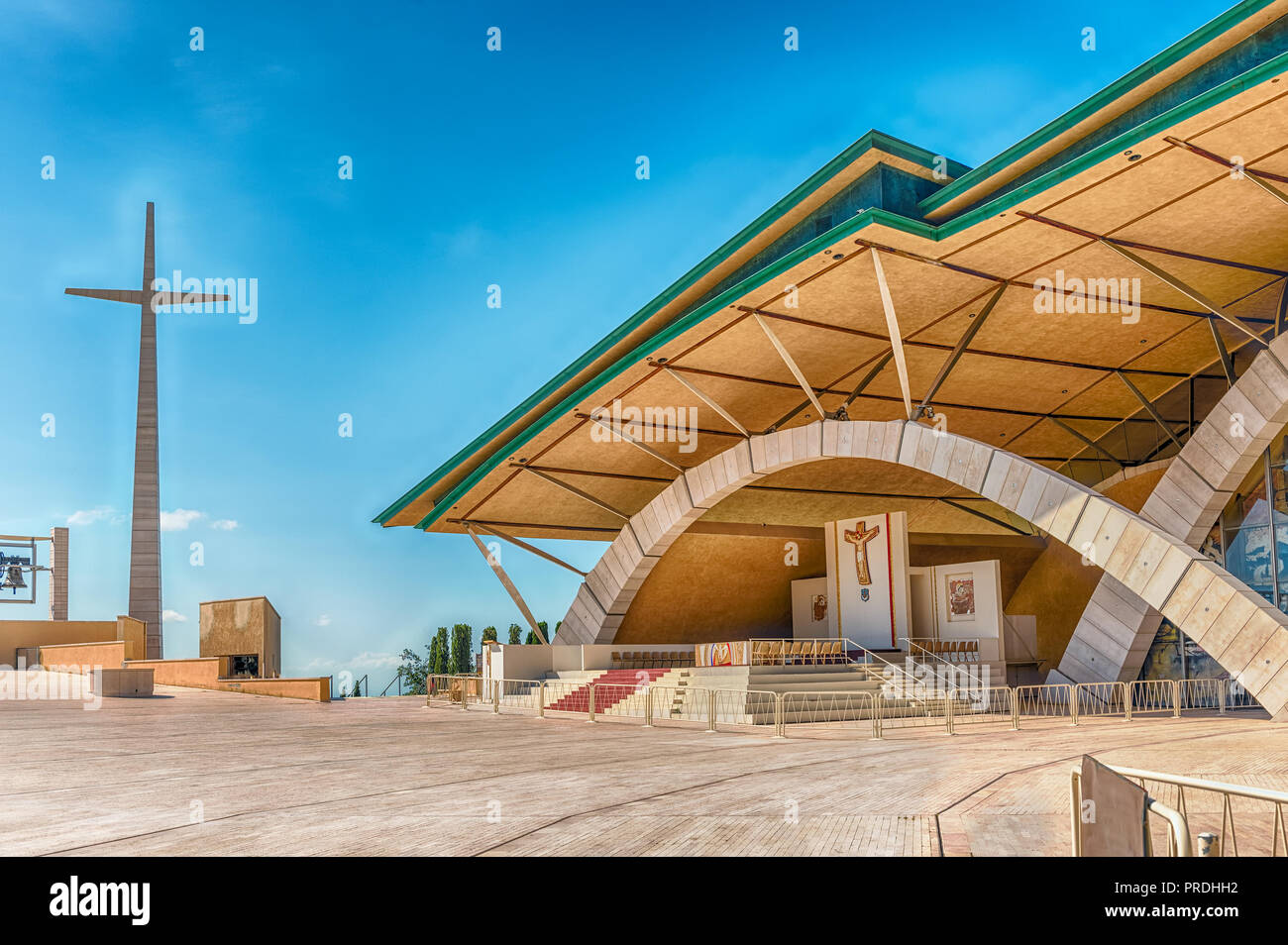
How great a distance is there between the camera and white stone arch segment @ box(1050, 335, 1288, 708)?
22.2 meters

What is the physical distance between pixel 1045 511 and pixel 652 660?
1949 cm

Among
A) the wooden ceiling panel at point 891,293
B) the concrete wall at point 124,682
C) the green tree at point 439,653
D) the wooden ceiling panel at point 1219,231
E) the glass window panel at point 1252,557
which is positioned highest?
the wooden ceiling panel at point 1219,231

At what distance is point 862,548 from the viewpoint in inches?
1543

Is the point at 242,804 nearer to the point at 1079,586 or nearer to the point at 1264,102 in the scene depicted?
the point at 1264,102

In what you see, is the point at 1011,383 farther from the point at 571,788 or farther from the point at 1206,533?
the point at 571,788

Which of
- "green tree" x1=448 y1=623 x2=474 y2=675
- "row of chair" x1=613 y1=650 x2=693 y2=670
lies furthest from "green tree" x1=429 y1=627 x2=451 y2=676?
"row of chair" x1=613 y1=650 x2=693 y2=670

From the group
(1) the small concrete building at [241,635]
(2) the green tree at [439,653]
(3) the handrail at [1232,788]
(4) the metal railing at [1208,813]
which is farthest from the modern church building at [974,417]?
(2) the green tree at [439,653]

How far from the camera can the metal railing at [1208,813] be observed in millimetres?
4934

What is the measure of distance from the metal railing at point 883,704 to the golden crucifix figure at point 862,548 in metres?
6.12

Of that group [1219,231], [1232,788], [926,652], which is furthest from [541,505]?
[1232,788]

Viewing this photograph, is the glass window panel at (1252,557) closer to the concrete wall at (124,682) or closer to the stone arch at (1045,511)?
the stone arch at (1045,511)

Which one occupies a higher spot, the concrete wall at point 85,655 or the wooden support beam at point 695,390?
the wooden support beam at point 695,390

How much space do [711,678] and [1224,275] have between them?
1796 cm

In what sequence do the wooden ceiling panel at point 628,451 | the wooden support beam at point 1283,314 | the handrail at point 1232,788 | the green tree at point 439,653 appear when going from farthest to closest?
the green tree at point 439,653
the wooden ceiling panel at point 628,451
the wooden support beam at point 1283,314
the handrail at point 1232,788
